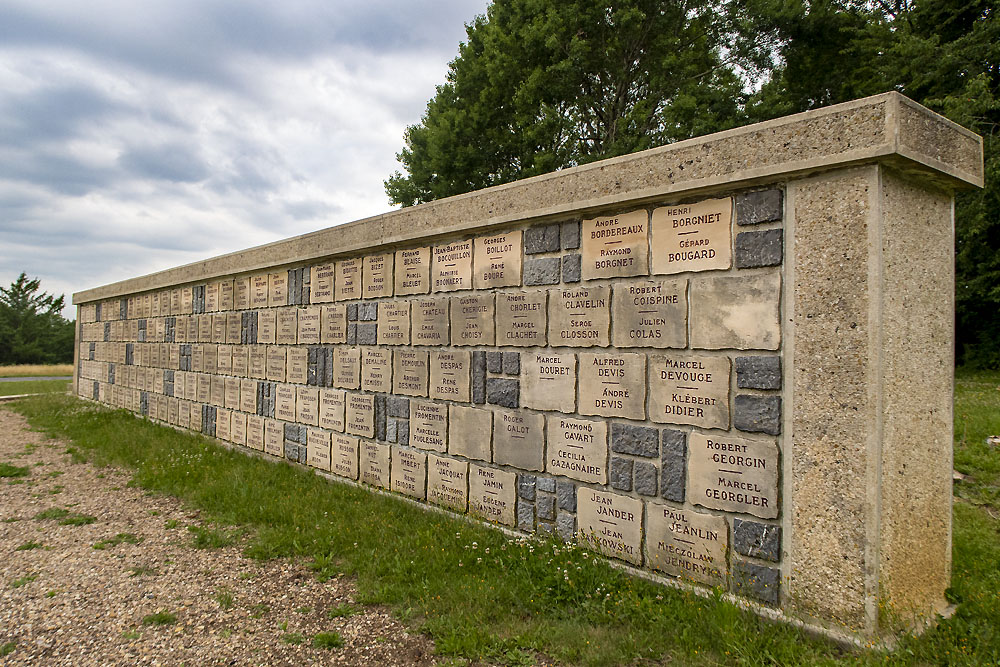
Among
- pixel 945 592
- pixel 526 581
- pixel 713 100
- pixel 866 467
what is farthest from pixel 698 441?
pixel 713 100

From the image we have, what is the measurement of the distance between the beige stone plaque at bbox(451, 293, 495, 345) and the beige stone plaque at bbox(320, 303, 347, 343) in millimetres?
1815

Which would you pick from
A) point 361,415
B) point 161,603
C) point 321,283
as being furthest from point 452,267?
point 161,603

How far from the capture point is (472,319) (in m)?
5.09

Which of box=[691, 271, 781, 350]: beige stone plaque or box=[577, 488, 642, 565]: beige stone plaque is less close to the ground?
box=[691, 271, 781, 350]: beige stone plaque

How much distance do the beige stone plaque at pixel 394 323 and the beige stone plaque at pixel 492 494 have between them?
4.91ft

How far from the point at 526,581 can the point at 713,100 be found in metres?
13.1

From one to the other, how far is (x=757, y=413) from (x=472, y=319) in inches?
95.9

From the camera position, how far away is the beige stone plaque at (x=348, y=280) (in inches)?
253

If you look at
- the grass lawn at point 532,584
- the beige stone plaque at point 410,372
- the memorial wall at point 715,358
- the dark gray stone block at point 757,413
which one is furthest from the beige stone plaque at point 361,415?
the dark gray stone block at point 757,413

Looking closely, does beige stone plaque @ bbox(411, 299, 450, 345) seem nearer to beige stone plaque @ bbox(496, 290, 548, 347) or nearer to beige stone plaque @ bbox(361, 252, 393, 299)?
beige stone plaque @ bbox(361, 252, 393, 299)

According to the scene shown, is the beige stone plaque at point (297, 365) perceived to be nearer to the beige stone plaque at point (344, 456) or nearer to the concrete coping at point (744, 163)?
the beige stone plaque at point (344, 456)

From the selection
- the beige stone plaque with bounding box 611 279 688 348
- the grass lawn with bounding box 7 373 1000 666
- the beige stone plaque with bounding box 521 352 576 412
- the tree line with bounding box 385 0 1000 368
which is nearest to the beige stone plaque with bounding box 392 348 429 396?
the grass lawn with bounding box 7 373 1000 666

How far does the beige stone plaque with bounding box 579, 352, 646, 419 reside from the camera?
3922mm

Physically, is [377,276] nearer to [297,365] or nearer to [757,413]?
[297,365]
